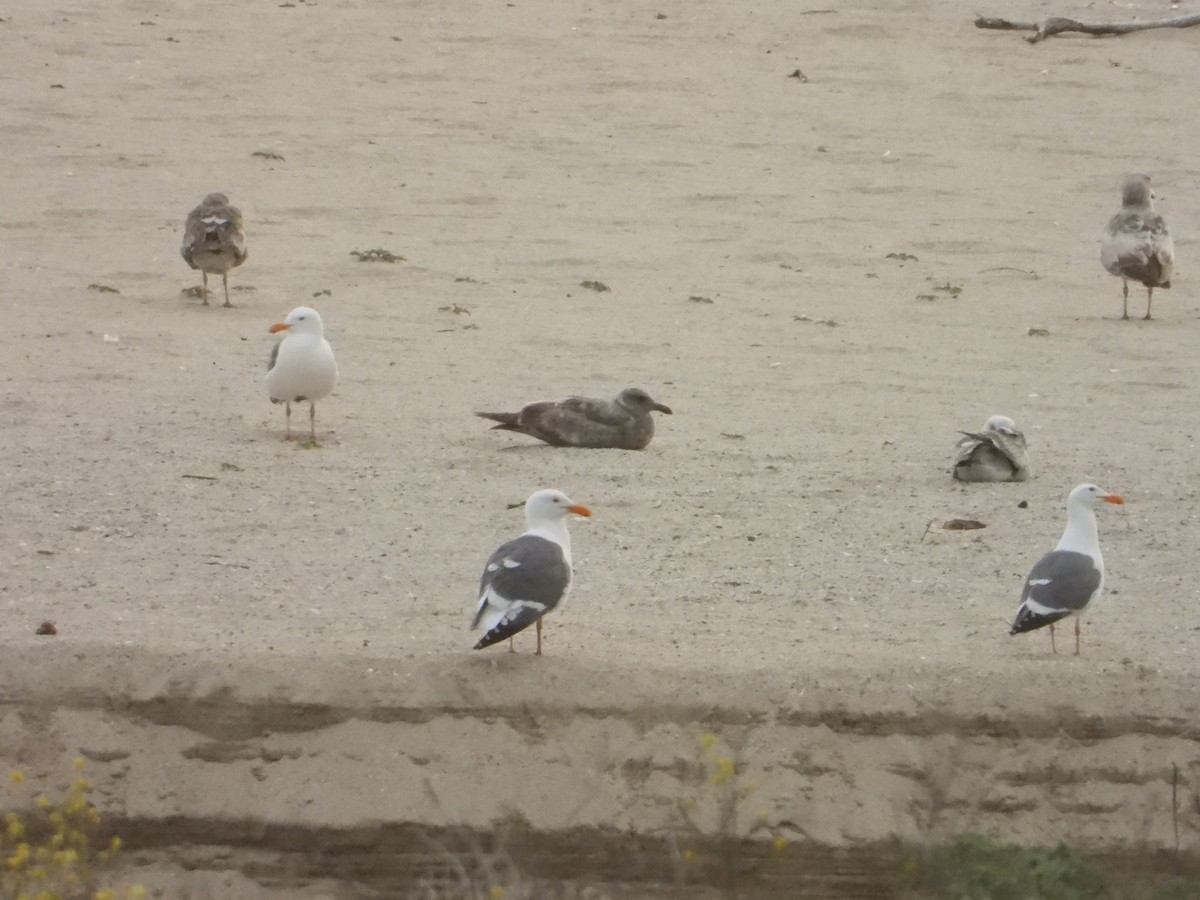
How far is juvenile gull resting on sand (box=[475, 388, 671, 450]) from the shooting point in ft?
33.7

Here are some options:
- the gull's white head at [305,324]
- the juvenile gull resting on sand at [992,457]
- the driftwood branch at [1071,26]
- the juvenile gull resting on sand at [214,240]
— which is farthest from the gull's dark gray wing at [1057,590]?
the driftwood branch at [1071,26]

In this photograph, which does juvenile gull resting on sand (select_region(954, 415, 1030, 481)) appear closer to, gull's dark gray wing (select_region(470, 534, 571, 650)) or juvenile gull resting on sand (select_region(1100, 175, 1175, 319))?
gull's dark gray wing (select_region(470, 534, 571, 650))

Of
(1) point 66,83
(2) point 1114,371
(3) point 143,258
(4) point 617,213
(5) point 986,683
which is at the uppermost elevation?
(1) point 66,83

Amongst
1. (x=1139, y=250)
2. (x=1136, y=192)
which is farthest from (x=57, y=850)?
(x=1136, y=192)

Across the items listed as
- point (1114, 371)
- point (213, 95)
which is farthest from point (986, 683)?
point (213, 95)

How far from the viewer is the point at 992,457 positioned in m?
9.59

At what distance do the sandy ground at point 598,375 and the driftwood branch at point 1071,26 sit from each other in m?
0.20

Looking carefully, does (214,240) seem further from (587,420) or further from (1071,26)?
(1071,26)

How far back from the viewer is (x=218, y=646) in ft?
22.7

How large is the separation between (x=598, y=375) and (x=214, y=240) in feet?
11.0

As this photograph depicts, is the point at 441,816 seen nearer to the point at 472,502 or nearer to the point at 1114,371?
the point at 472,502

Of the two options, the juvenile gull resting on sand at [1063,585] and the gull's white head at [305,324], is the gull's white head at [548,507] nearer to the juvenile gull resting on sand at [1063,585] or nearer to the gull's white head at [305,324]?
the juvenile gull resting on sand at [1063,585]

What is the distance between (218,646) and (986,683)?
2849 millimetres

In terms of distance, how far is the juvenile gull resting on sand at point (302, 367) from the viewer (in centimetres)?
1020
